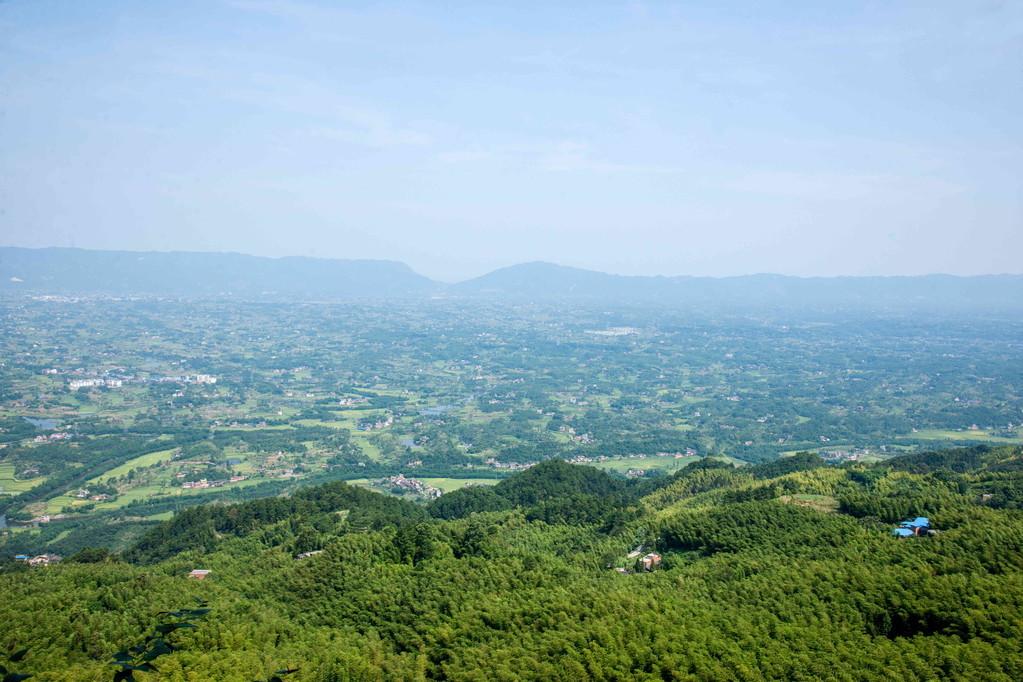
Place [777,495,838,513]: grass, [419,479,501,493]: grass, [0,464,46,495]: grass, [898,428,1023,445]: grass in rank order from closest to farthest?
[777,495,838,513]: grass, [0,464,46,495]: grass, [419,479,501,493]: grass, [898,428,1023,445]: grass

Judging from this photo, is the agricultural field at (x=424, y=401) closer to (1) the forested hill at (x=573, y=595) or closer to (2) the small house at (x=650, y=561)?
(1) the forested hill at (x=573, y=595)

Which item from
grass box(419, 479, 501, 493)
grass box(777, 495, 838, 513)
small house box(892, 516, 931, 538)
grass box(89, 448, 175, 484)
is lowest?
grass box(89, 448, 175, 484)

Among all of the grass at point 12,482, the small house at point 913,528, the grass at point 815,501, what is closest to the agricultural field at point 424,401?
the grass at point 12,482

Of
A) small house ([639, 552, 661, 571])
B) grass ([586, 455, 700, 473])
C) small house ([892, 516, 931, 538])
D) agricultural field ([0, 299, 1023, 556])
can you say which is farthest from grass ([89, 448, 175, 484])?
small house ([892, 516, 931, 538])

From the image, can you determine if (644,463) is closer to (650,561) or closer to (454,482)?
(454,482)

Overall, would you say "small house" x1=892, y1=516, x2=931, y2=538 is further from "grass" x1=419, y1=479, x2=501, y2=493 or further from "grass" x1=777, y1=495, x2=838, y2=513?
"grass" x1=419, y1=479, x2=501, y2=493

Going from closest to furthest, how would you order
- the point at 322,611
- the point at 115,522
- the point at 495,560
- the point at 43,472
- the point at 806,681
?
the point at 806,681 < the point at 322,611 < the point at 495,560 < the point at 115,522 < the point at 43,472

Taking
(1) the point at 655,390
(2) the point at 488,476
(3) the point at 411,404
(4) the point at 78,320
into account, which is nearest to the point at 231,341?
(4) the point at 78,320

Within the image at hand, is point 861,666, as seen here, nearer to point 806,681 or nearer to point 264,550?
point 806,681

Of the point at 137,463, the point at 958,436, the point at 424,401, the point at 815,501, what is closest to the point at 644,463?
the point at 424,401
